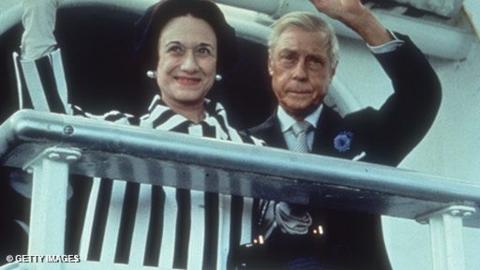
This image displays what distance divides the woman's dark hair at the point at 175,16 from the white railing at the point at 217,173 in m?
0.60

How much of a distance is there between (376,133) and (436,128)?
0.94 metres

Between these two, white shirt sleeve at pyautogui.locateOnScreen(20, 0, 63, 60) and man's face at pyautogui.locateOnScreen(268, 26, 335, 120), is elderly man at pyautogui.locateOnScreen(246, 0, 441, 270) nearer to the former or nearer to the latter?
man's face at pyautogui.locateOnScreen(268, 26, 335, 120)

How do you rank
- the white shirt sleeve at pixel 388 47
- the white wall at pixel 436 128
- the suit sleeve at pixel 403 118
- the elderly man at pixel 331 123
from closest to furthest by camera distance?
the elderly man at pixel 331 123 < the white shirt sleeve at pixel 388 47 < the suit sleeve at pixel 403 118 < the white wall at pixel 436 128

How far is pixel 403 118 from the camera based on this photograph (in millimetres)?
1876

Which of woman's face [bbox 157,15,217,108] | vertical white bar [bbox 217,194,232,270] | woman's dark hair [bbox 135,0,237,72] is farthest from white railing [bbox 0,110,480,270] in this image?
woman's dark hair [bbox 135,0,237,72]

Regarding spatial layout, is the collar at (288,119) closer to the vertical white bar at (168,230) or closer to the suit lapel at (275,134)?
the suit lapel at (275,134)

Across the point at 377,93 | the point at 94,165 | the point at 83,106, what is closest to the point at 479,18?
the point at 377,93

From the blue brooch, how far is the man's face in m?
0.07

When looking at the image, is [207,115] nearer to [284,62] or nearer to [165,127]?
[165,127]

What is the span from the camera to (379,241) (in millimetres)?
1753

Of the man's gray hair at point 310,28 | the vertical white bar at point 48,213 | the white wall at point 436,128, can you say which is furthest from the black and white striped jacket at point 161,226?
the white wall at point 436,128

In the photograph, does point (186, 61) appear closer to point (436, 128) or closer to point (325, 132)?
point (325, 132)

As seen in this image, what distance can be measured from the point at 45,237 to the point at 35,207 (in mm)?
37

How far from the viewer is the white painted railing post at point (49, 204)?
1.05 metres
